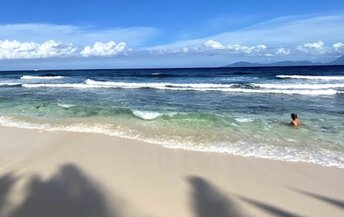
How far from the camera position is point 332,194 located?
5.54 metres

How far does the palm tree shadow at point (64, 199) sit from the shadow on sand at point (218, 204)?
1094mm

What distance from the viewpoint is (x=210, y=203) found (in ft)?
16.8

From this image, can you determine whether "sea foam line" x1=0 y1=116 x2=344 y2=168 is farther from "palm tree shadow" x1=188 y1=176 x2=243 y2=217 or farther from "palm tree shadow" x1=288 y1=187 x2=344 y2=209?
"palm tree shadow" x1=188 y1=176 x2=243 y2=217

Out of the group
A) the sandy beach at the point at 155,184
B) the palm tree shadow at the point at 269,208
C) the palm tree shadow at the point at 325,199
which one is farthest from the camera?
the palm tree shadow at the point at 325,199

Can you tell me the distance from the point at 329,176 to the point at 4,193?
5.05 m

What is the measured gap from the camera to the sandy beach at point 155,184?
4.97m

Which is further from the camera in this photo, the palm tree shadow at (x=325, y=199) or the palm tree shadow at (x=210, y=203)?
the palm tree shadow at (x=325, y=199)

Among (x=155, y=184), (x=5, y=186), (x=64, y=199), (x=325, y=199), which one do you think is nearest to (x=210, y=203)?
(x=155, y=184)

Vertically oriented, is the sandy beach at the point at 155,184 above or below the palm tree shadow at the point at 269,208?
below

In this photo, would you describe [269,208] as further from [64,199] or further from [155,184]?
[64,199]

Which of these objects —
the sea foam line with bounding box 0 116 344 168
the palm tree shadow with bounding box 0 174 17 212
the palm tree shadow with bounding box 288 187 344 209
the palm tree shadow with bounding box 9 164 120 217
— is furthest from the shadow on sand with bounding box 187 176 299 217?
the palm tree shadow with bounding box 0 174 17 212

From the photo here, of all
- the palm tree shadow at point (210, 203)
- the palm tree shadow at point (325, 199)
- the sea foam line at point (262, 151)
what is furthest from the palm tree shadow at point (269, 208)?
the sea foam line at point (262, 151)

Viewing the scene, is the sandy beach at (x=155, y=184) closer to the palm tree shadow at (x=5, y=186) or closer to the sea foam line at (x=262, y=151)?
the palm tree shadow at (x=5, y=186)

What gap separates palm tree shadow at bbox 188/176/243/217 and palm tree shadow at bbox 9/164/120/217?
42.4 inches
